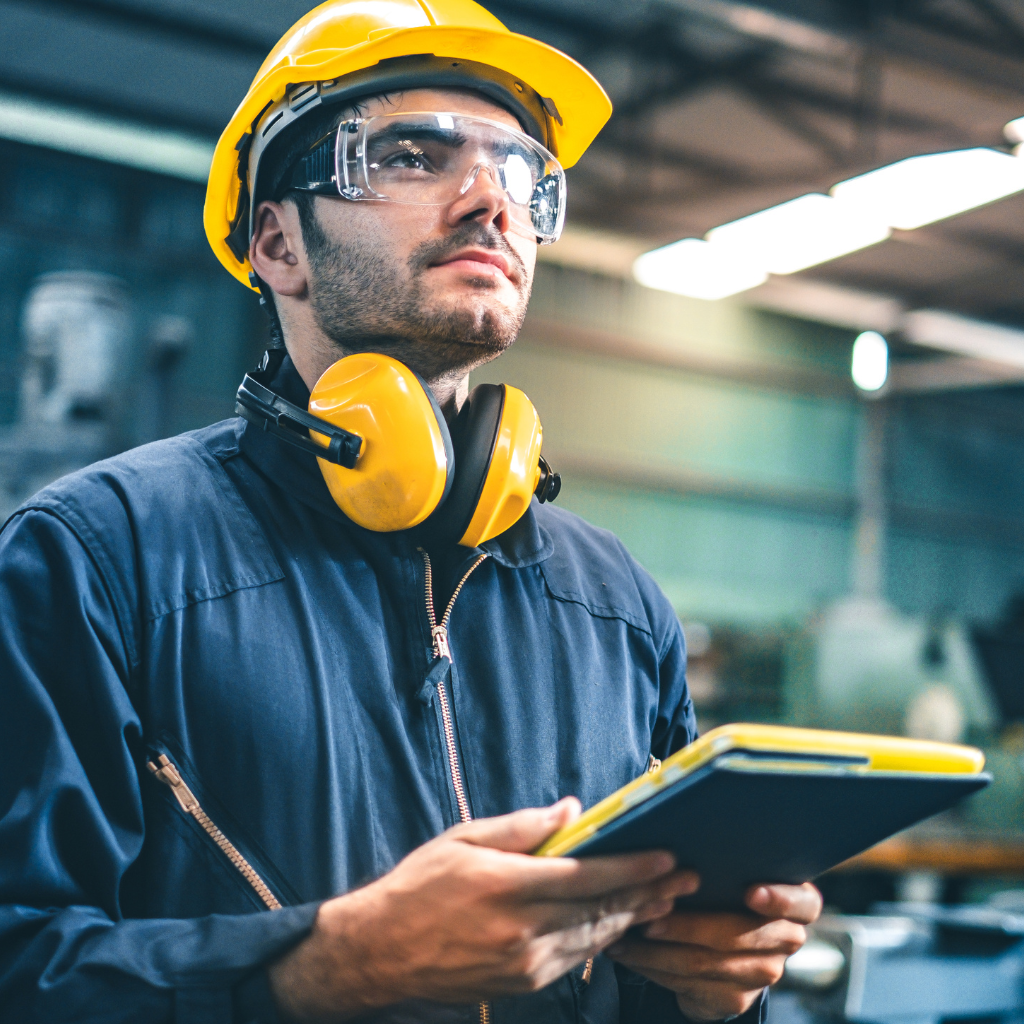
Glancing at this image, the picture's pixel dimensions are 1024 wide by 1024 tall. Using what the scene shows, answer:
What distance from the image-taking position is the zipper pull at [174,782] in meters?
0.97

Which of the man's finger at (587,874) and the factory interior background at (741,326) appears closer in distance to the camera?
the man's finger at (587,874)

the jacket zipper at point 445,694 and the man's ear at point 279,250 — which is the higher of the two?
the man's ear at point 279,250

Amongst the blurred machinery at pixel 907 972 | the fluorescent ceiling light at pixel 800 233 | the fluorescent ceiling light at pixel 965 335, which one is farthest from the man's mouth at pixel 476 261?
the fluorescent ceiling light at pixel 965 335

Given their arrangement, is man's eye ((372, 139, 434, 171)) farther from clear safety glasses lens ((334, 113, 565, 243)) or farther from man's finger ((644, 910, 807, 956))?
man's finger ((644, 910, 807, 956))

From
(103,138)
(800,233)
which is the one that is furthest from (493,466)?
(103,138)

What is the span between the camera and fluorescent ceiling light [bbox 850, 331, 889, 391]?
9.79 meters

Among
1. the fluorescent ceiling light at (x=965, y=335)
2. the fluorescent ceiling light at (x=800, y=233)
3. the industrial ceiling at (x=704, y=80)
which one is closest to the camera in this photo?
the industrial ceiling at (x=704, y=80)

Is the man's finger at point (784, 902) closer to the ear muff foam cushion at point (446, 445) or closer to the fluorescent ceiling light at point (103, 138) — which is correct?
the ear muff foam cushion at point (446, 445)

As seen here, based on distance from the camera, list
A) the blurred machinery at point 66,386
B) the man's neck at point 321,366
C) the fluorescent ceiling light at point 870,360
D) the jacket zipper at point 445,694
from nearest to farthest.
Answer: the jacket zipper at point 445,694
the man's neck at point 321,366
the blurred machinery at point 66,386
the fluorescent ceiling light at point 870,360

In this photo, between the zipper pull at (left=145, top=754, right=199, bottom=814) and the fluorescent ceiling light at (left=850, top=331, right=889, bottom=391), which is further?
the fluorescent ceiling light at (left=850, top=331, right=889, bottom=391)

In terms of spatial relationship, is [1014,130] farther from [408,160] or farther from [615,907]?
[615,907]

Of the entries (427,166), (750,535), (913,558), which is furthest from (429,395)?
(913,558)

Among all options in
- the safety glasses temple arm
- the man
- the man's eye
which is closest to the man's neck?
the man

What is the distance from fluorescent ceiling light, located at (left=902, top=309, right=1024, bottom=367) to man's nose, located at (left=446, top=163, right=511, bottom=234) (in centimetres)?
876
